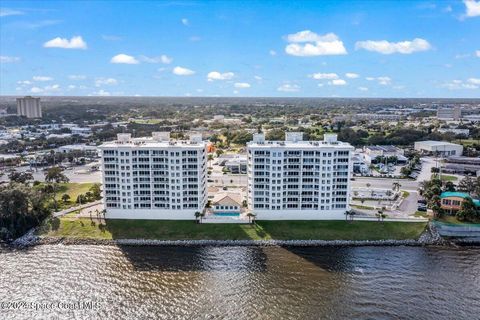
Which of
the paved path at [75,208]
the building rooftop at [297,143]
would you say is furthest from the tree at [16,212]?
the building rooftop at [297,143]

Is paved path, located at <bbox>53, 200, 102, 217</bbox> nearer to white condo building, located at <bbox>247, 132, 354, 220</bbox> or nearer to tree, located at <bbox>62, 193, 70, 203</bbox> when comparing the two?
tree, located at <bbox>62, 193, 70, 203</bbox>

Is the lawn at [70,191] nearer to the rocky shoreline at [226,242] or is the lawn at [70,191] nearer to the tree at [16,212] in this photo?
the tree at [16,212]

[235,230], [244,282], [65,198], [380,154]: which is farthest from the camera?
[380,154]

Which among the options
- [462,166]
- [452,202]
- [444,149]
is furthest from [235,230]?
[444,149]

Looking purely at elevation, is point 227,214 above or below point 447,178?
below

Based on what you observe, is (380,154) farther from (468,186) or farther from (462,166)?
(468,186)

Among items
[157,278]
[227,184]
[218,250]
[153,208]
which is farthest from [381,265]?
[227,184]

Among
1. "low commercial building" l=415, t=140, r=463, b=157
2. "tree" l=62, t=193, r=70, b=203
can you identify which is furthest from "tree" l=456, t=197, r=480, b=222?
"tree" l=62, t=193, r=70, b=203
